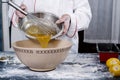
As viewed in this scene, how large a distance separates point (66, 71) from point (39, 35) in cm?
22

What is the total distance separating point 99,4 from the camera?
256cm

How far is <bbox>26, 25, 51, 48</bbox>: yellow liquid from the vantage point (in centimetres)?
117

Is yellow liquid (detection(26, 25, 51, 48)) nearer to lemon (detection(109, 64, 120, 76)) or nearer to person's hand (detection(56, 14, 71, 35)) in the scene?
person's hand (detection(56, 14, 71, 35))

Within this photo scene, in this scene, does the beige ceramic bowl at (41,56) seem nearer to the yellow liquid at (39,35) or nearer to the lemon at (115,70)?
the yellow liquid at (39,35)

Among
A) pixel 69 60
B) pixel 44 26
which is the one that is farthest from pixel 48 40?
pixel 69 60

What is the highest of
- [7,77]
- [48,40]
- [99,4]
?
[99,4]

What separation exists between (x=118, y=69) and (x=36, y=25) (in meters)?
0.45

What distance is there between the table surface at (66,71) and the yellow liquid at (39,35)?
0.43 ft

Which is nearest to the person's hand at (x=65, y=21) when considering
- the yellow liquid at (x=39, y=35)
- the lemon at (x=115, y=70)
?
the yellow liquid at (x=39, y=35)

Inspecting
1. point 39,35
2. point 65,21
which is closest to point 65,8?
point 65,21

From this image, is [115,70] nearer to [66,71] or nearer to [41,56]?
[66,71]

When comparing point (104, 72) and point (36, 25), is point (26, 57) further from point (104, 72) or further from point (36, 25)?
point (104, 72)

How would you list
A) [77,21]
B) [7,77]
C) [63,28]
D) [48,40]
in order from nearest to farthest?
[7,77], [48,40], [63,28], [77,21]

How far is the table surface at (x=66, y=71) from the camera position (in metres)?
1.07
